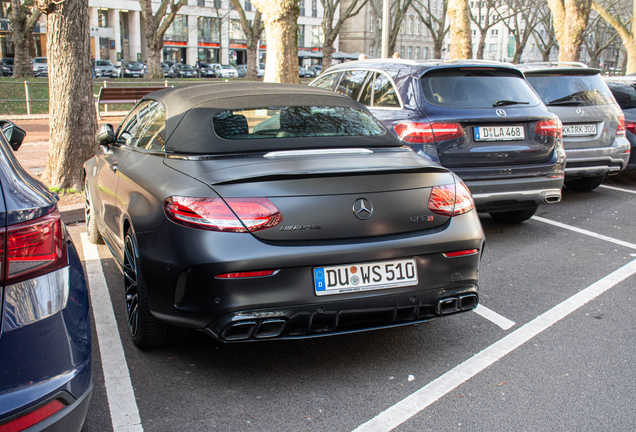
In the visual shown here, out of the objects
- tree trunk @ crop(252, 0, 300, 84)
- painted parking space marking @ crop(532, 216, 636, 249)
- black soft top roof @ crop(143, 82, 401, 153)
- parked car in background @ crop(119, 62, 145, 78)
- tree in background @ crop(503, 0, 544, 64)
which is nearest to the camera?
black soft top roof @ crop(143, 82, 401, 153)

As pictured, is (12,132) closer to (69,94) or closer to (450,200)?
(450,200)

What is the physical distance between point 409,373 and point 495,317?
110 centimetres

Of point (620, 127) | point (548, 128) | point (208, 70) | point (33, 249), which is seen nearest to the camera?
point (33, 249)

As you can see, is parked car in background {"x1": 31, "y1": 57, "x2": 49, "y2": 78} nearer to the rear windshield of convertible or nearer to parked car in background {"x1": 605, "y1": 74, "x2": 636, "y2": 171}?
parked car in background {"x1": 605, "y1": 74, "x2": 636, "y2": 171}

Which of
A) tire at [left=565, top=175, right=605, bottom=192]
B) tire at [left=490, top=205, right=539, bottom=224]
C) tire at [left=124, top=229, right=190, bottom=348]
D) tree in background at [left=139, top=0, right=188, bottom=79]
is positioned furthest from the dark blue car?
tree in background at [left=139, top=0, right=188, bottom=79]

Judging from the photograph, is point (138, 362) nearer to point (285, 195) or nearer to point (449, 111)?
point (285, 195)

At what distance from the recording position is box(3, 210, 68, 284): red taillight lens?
2002 mm

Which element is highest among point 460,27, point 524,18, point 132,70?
point 524,18

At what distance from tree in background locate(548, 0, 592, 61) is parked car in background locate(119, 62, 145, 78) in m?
43.2

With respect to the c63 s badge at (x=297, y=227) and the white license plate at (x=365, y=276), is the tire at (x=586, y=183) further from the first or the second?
the c63 s badge at (x=297, y=227)

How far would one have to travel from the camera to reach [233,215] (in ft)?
9.68

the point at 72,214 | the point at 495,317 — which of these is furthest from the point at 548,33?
the point at 495,317

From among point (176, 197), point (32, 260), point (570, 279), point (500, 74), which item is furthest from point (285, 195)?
point (500, 74)

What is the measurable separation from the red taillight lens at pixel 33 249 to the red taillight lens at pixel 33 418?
1.35 feet
